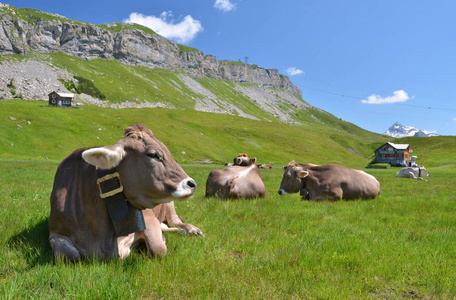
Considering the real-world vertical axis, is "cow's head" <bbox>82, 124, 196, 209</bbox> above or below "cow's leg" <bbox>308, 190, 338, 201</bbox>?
above

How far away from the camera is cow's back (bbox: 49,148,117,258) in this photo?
14.5ft

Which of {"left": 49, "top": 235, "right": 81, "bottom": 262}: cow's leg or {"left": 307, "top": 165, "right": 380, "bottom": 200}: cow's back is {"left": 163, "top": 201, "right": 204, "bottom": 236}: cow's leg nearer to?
{"left": 49, "top": 235, "right": 81, "bottom": 262}: cow's leg

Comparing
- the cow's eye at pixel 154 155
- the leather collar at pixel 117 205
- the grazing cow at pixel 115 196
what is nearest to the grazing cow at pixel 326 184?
the grazing cow at pixel 115 196

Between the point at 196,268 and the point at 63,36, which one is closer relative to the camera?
the point at 196,268

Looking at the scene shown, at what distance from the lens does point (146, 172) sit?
14.2ft

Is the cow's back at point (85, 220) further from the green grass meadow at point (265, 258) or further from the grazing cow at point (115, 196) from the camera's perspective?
the green grass meadow at point (265, 258)

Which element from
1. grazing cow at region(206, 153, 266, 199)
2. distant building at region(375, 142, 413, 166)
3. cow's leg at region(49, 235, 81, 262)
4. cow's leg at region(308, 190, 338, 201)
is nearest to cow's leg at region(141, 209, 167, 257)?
cow's leg at region(49, 235, 81, 262)

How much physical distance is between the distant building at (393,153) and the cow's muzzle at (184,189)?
11743cm

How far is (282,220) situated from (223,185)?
4028 mm

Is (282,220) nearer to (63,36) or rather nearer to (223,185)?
(223,185)

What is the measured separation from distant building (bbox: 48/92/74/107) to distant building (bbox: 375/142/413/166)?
117159 mm

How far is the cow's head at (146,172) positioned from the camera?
4.20m

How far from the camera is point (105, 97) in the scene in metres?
128

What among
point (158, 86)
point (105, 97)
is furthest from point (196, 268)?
point (158, 86)
